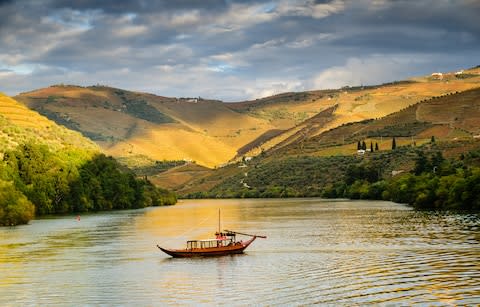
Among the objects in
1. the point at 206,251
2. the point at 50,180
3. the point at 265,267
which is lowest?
the point at 265,267

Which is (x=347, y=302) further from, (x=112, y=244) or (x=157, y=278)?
(x=112, y=244)

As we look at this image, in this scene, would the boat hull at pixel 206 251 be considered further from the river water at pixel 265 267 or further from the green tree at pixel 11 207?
the green tree at pixel 11 207

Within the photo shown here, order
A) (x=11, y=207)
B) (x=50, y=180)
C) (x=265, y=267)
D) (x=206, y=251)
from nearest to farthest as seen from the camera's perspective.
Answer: (x=265, y=267)
(x=206, y=251)
(x=11, y=207)
(x=50, y=180)

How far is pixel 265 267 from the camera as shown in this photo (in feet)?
232

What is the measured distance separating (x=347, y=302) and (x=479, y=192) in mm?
80875

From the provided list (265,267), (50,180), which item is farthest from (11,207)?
(265,267)

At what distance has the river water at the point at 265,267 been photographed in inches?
2163

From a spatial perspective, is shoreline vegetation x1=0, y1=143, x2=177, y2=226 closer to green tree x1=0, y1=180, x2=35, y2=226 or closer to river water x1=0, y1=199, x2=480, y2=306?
green tree x1=0, y1=180, x2=35, y2=226

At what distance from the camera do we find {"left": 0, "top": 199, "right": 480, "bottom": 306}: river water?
54.9 m

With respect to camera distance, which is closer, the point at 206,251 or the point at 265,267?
the point at 265,267

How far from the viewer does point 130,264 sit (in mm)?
76188

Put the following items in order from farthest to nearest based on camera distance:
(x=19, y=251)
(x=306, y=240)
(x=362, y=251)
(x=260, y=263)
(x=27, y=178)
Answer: (x=27, y=178) < (x=306, y=240) < (x=19, y=251) < (x=362, y=251) < (x=260, y=263)

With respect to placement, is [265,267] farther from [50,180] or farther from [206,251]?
[50,180]

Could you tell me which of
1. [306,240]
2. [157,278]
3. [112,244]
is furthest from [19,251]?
[306,240]
